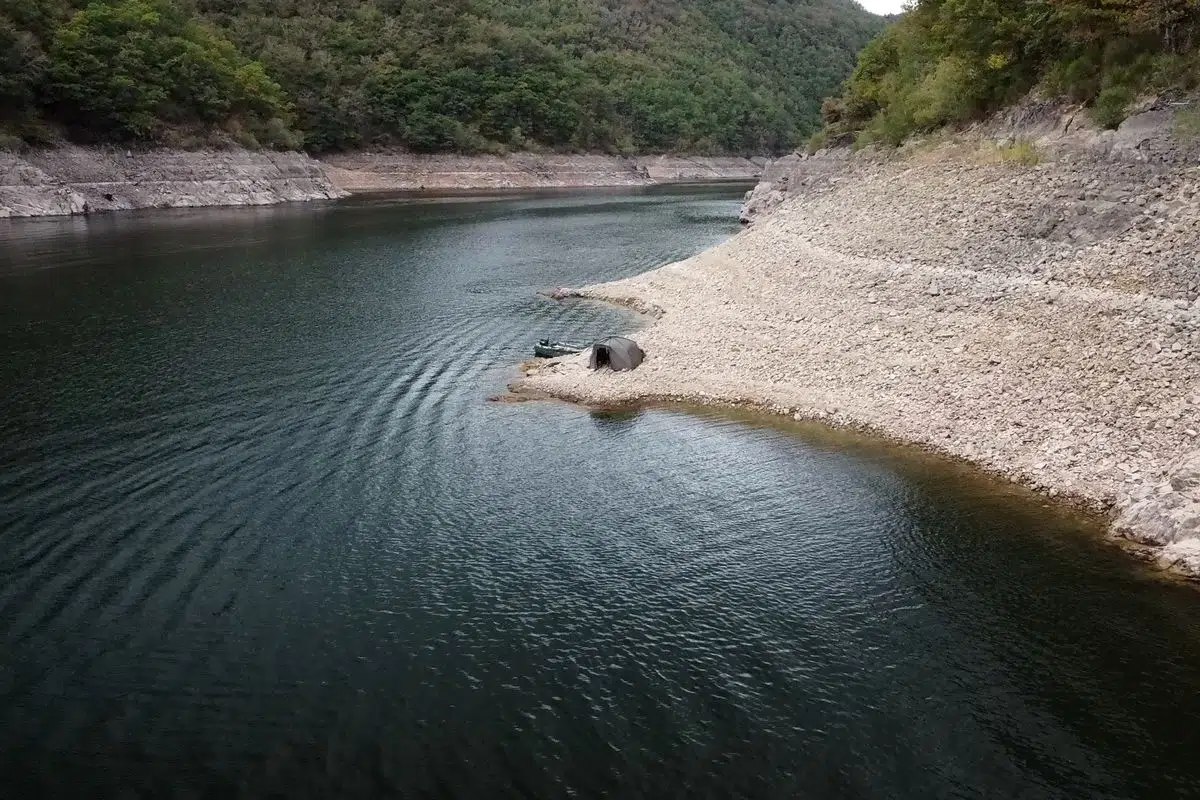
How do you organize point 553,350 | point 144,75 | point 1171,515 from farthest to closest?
point 144,75, point 553,350, point 1171,515

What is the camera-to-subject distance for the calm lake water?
1085cm

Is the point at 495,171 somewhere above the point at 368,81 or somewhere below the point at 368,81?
below

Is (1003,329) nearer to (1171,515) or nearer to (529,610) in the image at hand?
(1171,515)

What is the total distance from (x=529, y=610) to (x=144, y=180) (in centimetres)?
7947

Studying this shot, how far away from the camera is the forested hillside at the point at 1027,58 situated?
87.6 feet

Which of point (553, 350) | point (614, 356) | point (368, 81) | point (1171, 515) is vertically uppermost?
point (368, 81)

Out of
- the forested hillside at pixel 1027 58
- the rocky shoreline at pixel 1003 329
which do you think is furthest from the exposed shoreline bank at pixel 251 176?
the forested hillside at pixel 1027 58

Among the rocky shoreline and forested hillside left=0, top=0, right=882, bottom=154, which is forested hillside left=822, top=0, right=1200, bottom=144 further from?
forested hillside left=0, top=0, right=882, bottom=154

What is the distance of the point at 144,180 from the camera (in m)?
78.2

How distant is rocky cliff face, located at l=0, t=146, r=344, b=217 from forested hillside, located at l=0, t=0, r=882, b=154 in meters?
2.13

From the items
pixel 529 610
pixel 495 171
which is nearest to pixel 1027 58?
pixel 529 610

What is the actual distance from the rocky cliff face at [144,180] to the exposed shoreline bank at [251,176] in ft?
0.26

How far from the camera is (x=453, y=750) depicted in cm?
1098

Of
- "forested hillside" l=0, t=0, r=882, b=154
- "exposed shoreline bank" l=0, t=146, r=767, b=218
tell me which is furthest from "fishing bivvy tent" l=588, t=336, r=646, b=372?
"forested hillside" l=0, t=0, r=882, b=154
